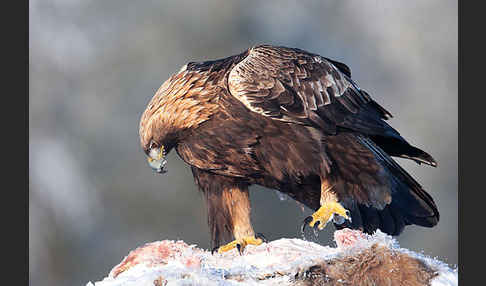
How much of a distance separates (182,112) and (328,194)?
1094mm

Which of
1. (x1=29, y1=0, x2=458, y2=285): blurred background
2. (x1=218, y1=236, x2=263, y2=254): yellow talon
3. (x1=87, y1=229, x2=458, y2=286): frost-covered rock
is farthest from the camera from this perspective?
(x1=29, y1=0, x2=458, y2=285): blurred background

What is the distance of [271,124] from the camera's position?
498cm

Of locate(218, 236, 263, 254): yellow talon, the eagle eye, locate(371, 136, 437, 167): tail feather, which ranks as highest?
the eagle eye

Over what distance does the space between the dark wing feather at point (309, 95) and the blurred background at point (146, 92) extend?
508 mm

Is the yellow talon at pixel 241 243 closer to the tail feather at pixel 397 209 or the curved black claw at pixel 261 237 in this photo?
the curved black claw at pixel 261 237

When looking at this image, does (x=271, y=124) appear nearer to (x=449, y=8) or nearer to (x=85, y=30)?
(x=449, y=8)

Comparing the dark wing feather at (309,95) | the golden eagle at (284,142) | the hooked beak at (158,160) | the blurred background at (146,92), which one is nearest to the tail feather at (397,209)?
the golden eagle at (284,142)

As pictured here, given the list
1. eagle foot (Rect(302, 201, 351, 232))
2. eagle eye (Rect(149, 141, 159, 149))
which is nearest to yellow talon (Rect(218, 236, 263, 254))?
eagle foot (Rect(302, 201, 351, 232))

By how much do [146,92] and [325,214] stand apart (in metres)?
2.05

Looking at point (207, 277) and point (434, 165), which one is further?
point (434, 165)

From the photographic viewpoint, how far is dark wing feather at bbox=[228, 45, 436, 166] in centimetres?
497

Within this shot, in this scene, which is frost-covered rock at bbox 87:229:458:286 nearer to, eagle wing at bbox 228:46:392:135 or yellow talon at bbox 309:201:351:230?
yellow talon at bbox 309:201:351:230

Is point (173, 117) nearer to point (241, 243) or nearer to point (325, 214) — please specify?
point (241, 243)

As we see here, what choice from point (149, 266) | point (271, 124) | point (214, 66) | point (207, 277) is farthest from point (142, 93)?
point (207, 277)
